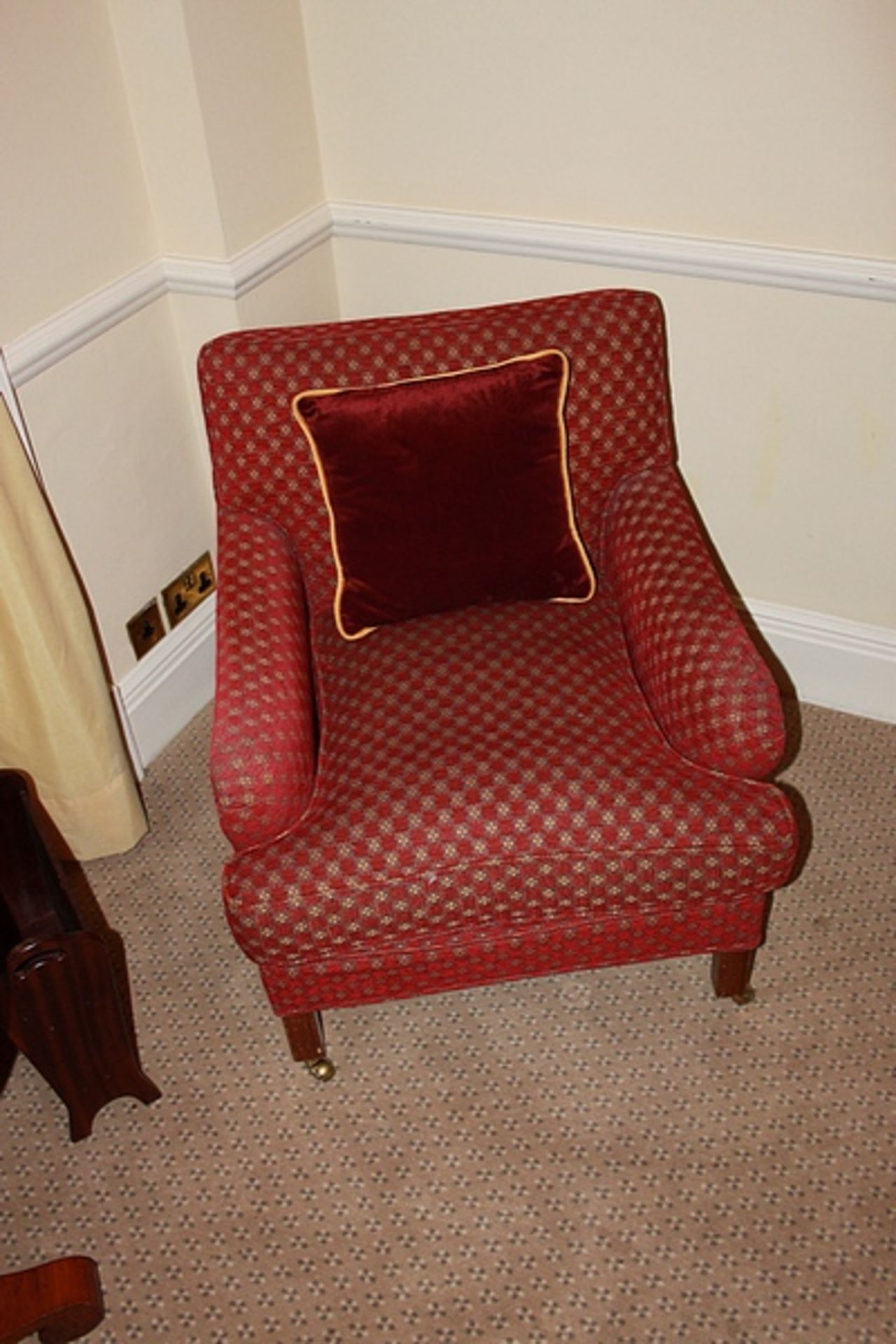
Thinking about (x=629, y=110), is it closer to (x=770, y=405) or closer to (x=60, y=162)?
(x=770, y=405)

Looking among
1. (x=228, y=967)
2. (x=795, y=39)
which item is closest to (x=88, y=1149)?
(x=228, y=967)

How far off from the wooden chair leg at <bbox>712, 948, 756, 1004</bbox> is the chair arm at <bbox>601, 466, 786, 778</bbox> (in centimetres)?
33

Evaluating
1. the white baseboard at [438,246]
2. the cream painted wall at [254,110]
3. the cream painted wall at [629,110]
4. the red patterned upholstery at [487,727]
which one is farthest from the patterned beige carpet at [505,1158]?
the cream painted wall at [254,110]

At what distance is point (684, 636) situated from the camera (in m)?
1.81

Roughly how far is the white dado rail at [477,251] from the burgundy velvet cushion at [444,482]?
1.18 feet

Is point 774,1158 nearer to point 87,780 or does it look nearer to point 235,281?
point 87,780

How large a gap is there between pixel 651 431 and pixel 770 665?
685mm

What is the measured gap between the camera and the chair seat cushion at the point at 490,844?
168 cm

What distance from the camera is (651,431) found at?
6.85ft

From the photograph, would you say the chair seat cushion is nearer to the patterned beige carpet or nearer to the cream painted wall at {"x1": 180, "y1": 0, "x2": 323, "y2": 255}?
the patterned beige carpet

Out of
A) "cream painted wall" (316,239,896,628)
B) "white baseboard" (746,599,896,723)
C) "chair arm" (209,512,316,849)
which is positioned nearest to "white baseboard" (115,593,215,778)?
"chair arm" (209,512,316,849)

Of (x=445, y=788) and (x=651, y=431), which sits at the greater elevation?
(x=651, y=431)

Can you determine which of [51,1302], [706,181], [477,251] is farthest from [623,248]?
[51,1302]

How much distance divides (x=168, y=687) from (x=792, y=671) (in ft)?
4.22
